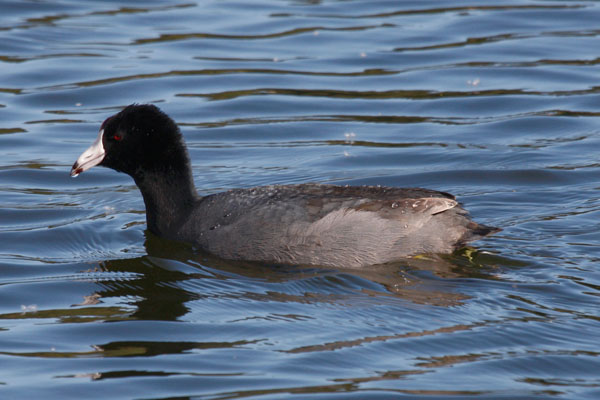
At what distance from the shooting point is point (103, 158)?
36.4 ft

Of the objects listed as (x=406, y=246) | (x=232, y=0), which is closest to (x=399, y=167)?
Result: (x=406, y=246)

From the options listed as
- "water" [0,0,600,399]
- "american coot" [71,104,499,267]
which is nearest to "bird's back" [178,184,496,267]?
"american coot" [71,104,499,267]

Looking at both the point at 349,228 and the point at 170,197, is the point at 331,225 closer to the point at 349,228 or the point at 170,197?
the point at 349,228

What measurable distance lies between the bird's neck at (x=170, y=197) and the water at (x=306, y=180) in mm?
349

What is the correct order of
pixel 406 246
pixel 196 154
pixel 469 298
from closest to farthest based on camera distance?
pixel 469 298 → pixel 406 246 → pixel 196 154

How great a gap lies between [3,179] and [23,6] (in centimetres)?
910

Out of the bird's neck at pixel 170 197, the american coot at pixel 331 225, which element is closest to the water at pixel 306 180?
the american coot at pixel 331 225

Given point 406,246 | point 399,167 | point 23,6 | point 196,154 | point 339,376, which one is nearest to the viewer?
point 339,376

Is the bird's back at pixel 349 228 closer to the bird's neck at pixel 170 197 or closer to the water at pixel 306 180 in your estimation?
the water at pixel 306 180

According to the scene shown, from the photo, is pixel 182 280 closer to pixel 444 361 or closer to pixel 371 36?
pixel 444 361

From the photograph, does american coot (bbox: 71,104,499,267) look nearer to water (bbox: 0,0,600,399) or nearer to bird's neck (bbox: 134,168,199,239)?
water (bbox: 0,0,600,399)

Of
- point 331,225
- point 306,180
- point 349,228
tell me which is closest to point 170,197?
point 331,225

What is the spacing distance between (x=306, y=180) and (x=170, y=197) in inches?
110

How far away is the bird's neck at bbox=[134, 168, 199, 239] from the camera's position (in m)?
11.0
